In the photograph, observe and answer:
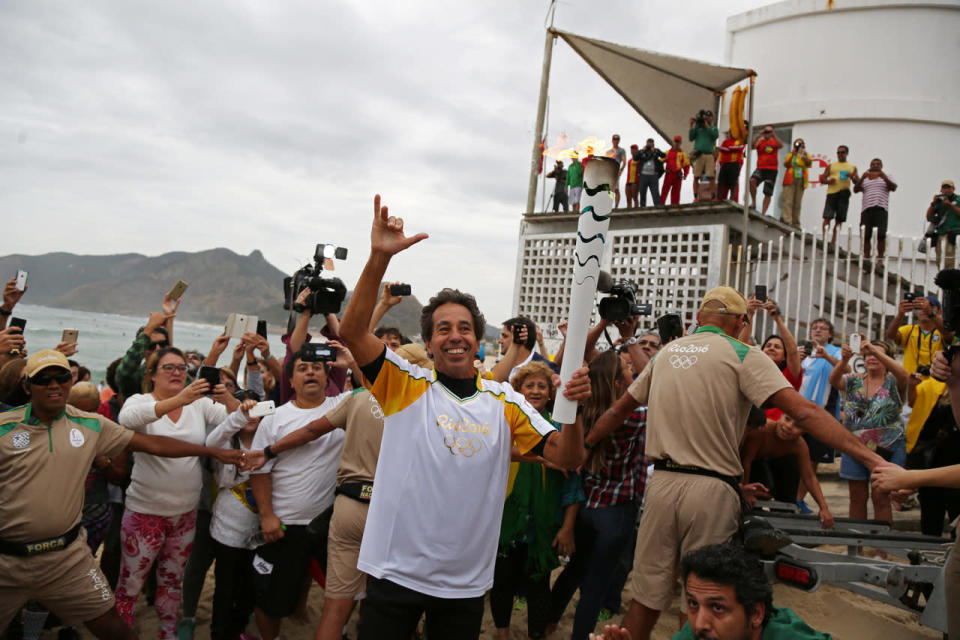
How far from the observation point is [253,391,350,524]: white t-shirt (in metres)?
3.65

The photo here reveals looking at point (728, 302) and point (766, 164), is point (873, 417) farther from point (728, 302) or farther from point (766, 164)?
point (766, 164)

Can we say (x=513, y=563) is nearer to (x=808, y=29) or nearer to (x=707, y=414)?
(x=707, y=414)

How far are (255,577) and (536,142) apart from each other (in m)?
11.3

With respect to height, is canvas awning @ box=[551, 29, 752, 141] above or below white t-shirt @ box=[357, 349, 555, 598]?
above

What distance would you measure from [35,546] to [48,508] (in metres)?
0.17

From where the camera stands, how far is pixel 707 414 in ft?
10.1

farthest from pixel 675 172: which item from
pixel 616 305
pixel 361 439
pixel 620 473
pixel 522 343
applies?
pixel 361 439

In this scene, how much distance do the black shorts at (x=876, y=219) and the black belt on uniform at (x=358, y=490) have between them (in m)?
11.0

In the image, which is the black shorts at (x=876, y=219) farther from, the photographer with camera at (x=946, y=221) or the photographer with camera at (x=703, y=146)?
the photographer with camera at (x=703, y=146)

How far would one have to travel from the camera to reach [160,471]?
12.2 ft

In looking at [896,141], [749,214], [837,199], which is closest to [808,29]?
[896,141]

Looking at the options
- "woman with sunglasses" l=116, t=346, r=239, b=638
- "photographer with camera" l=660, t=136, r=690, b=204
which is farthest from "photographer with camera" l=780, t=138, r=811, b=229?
"woman with sunglasses" l=116, t=346, r=239, b=638

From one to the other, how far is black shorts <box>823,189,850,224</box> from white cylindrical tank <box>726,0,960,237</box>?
1903 mm

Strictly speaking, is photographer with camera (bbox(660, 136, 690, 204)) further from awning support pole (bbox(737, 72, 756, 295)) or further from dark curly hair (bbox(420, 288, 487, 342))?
dark curly hair (bbox(420, 288, 487, 342))
